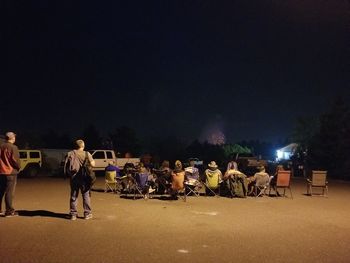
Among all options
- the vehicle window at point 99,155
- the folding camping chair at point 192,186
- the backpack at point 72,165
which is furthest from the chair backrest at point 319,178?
the vehicle window at point 99,155

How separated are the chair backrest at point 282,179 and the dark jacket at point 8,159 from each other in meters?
9.28

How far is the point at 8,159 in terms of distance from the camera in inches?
422

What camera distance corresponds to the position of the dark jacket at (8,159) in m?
10.7

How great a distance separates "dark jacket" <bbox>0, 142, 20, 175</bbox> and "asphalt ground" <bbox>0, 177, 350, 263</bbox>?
1090 millimetres

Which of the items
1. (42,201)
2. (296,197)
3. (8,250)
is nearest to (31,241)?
(8,250)

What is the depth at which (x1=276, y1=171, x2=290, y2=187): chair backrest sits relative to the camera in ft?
54.2

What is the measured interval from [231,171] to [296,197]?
102 inches

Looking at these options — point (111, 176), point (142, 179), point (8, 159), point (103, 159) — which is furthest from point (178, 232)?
point (103, 159)

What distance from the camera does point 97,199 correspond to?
15.1 metres

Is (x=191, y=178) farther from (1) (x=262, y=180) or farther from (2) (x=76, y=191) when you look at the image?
(2) (x=76, y=191)

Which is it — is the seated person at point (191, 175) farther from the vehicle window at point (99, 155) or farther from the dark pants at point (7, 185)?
the vehicle window at point (99, 155)

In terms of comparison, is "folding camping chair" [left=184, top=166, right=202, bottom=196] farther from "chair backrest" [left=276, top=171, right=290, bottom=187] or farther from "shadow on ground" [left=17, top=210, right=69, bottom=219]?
"shadow on ground" [left=17, top=210, right=69, bottom=219]

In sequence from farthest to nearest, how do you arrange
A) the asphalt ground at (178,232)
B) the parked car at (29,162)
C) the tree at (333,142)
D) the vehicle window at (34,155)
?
the tree at (333,142) → the vehicle window at (34,155) → the parked car at (29,162) → the asphalt ground at (178,232)

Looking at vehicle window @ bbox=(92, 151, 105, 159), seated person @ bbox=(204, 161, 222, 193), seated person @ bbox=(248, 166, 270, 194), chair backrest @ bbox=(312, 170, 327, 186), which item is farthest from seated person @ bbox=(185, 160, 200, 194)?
vehicle window @ bbox=(92, 151, 105, 159)
